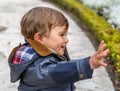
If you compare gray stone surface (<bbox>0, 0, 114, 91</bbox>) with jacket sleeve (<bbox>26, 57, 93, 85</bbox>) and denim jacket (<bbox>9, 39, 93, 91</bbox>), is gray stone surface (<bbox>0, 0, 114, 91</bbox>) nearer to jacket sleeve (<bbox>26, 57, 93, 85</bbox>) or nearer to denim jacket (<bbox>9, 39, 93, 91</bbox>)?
denim jacket (<bbox>9, 39, 93, 91</bbox>)

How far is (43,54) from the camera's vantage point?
115 inches

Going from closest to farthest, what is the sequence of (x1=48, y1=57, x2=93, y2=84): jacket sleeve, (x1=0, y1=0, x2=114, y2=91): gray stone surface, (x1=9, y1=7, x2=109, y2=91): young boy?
(x1=48, y1=57, x2=93, y2=84): jacket sleeve
(x1=9, y1=7, x2=109, y2=91): young boy
(x1=0, y1=0, x2=114, y2=91): gray stone surface

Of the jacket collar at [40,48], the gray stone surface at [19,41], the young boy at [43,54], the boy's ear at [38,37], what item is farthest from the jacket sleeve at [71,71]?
the gray stone surface at [19,41]

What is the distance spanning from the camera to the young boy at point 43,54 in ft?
9.30

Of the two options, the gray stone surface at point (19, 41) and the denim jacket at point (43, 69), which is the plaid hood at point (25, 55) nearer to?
the denim jacket at point (43, 69)

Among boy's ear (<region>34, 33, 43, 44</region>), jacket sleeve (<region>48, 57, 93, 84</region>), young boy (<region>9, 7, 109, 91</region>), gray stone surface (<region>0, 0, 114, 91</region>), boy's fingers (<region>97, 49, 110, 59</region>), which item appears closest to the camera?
boy's fingers (<region>97, 49, 110, 59</region>)

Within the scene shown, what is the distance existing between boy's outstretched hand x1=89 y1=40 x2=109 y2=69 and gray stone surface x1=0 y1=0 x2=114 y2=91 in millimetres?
1845

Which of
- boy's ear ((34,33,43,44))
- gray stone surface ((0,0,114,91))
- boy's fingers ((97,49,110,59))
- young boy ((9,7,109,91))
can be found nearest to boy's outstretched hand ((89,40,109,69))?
boy's fingers ((97,49,110,59))

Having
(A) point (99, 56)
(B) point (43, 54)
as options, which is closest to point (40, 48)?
(B) point (43, 54)

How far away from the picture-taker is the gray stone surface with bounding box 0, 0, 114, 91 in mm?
4555

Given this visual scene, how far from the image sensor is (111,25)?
263 inches

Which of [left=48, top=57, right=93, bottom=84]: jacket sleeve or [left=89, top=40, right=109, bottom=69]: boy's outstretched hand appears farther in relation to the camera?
[left=48, top=57, right=93, bottom=84]: jacket sleeve

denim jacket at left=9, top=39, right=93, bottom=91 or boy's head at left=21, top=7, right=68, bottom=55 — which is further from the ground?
boy's head at left=21, top=7, right=68, bottom=55

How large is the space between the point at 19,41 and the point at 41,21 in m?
3.43
